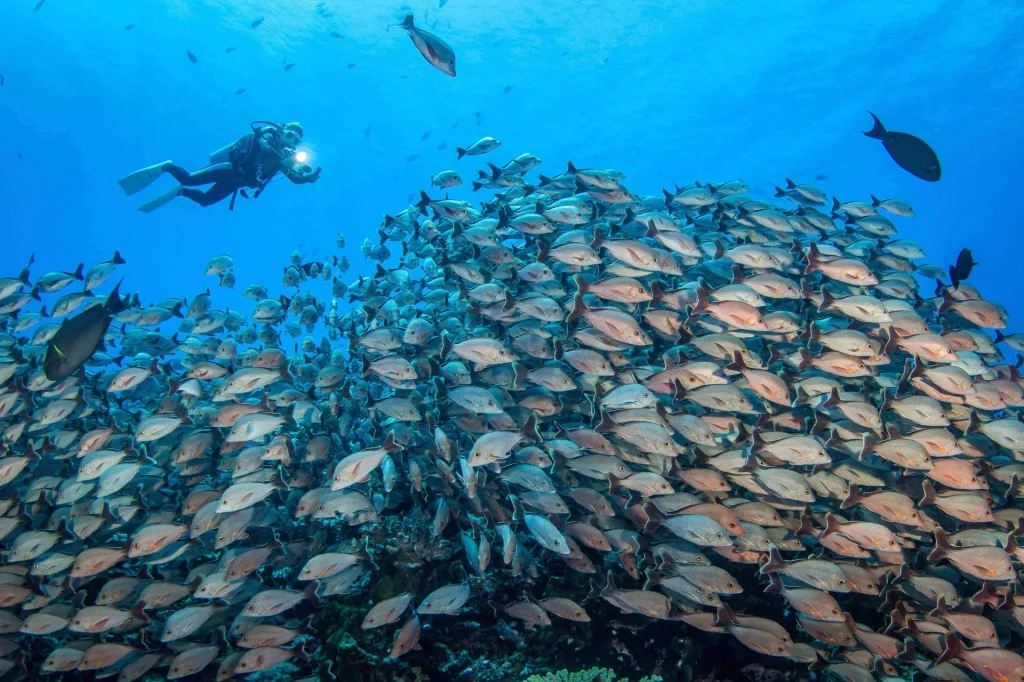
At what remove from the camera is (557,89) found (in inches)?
1682

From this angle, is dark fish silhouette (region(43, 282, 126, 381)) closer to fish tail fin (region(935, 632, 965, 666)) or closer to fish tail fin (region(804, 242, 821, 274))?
fish tail fin (region(804, 242, 821, 274))

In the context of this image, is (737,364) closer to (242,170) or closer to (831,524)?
(831,524)

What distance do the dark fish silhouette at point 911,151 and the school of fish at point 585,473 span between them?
1.57 meters

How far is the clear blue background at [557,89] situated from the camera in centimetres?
3148

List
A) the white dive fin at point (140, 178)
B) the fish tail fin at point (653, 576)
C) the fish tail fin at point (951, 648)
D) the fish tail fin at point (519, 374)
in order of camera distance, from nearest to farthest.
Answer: the fish tail fin at point (951, 648), the fish tail fin at point (653, 576), the fish tail fin at point (519, 374), the white dive fin at point (140, 178)

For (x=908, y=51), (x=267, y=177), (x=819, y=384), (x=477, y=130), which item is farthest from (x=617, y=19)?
(x=819, y=384)

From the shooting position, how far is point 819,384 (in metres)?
5.40

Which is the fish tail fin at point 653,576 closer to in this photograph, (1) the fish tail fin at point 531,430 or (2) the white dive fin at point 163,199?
(1) the fish tail fin at point 531,430

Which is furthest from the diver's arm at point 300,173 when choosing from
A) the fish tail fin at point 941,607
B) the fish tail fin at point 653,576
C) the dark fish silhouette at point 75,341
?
the fish tail fin at point 941,607

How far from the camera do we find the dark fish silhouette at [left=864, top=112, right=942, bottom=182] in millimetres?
7398

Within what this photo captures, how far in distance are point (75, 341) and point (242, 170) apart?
5.80 meters

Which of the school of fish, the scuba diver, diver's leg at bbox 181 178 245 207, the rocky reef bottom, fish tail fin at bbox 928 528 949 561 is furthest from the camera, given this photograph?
diver's leg at bbox 181 178 245 207

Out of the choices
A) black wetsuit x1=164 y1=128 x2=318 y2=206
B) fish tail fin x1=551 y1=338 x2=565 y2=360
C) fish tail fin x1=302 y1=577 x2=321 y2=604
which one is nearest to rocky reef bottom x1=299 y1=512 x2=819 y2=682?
fish tail fin x1=302 y1=577 x2=321 y2=604

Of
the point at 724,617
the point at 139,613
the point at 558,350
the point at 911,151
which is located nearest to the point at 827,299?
the point at 558,350
